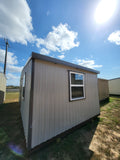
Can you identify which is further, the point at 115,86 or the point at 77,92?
the point at 115,86

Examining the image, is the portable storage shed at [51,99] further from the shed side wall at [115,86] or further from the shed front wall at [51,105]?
the shed side wall at [115,86]

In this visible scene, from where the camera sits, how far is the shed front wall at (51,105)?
168 cm

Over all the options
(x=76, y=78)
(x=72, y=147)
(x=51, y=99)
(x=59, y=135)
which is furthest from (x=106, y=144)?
(x=76, y=78)

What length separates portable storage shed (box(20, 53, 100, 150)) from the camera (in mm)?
1636

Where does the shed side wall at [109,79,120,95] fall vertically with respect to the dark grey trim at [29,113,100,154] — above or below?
above

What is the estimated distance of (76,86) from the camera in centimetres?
274

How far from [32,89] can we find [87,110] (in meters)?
2.91

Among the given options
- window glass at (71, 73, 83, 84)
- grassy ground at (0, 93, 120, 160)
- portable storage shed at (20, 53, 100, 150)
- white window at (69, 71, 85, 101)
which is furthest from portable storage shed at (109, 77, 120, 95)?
window glass at (71, 73, 83, 84)

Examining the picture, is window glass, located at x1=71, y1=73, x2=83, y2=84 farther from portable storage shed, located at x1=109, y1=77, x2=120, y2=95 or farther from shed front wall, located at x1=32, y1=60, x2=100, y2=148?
portable storage shed, located at x1=109, y1=77, x2=120, y2=95

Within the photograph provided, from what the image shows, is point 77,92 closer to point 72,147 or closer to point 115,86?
point 72,147

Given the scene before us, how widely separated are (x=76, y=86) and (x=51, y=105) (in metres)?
1.41

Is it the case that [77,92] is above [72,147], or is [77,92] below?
above

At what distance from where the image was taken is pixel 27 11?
296 cm

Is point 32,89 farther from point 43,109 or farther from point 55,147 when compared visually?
point 55,147
